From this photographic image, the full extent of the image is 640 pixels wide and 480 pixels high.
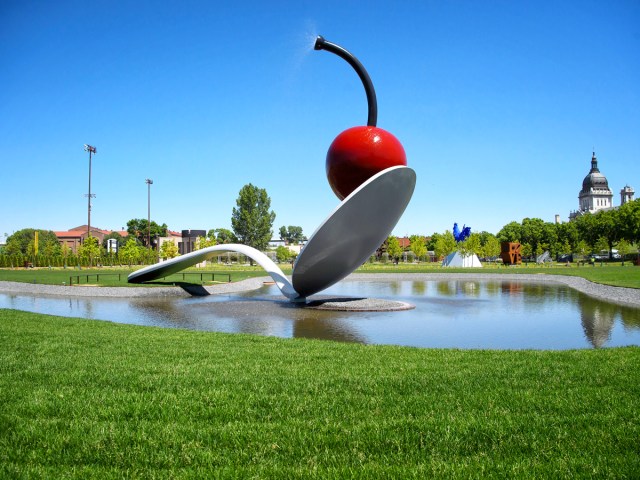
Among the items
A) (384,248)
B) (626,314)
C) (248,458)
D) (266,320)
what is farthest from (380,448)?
(384,248)

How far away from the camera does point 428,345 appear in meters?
10.4

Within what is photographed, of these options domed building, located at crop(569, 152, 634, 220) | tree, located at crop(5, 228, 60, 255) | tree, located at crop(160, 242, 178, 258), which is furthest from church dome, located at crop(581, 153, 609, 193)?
tree, located at crop(5, 228, 60, 255)

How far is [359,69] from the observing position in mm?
16438

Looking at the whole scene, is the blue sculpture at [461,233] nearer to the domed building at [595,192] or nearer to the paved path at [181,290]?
the paved path at [181,290]

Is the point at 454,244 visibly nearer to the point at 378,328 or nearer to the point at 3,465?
the point at 378,328

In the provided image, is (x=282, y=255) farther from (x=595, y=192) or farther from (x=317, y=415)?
(x=595, y=192)

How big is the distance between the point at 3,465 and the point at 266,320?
11031 mm

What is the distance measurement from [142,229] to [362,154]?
105 meters

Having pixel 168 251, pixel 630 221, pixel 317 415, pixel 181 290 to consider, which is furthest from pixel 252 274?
pixel 630 221

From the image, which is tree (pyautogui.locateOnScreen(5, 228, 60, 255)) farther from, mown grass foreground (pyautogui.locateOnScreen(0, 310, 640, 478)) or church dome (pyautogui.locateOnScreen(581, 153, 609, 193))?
church dome (pyautogui.locateOnScreen(581, 153, 609, 193))

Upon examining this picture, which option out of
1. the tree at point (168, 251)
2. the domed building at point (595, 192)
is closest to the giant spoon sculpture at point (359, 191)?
the tree at point (168, 251)

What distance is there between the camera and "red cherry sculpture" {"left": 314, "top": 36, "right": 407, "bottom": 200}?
48.8 ft

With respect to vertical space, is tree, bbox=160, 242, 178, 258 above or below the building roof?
below

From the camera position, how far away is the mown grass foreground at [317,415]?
12.3 feet
